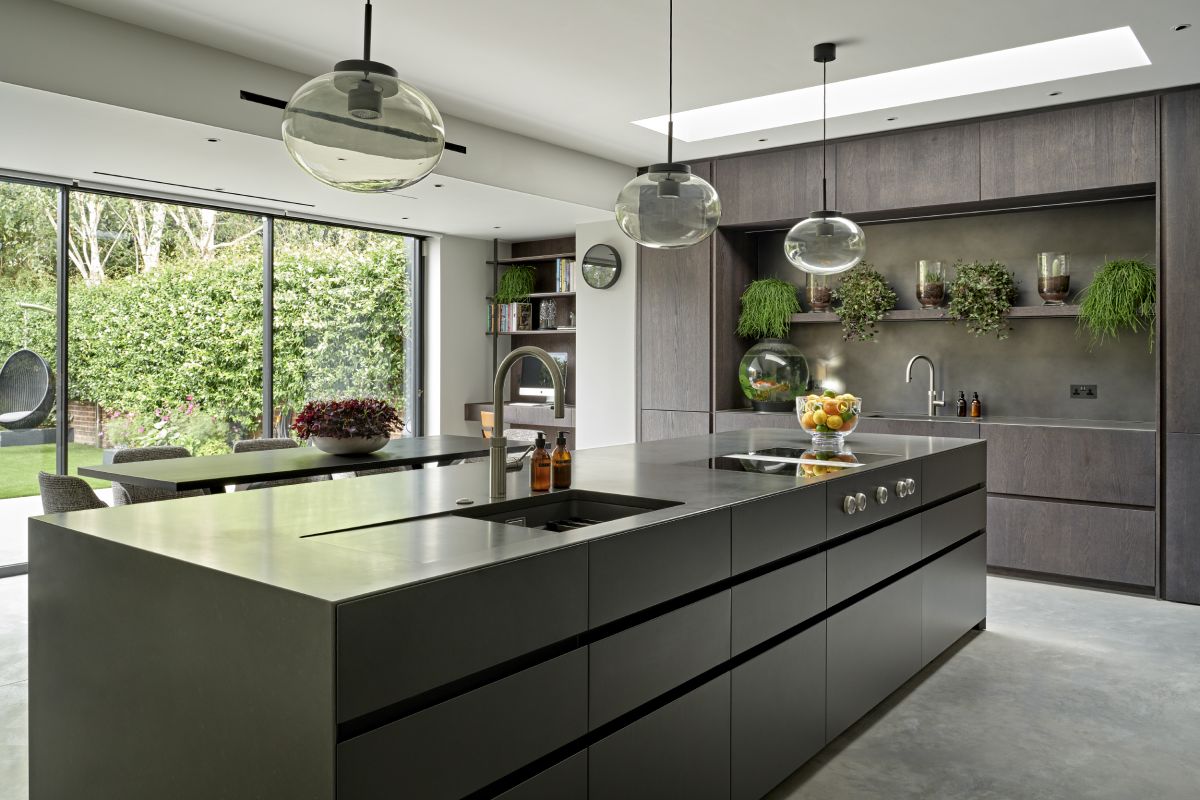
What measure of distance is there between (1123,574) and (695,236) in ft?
11.7

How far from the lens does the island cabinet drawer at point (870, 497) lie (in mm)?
2832

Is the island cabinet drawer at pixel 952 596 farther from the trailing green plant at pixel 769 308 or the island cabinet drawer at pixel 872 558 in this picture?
the trailing green plant at pixel 769 308

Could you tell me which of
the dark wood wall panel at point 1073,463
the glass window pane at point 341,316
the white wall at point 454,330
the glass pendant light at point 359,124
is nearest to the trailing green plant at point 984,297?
the dark wood wall panel at point 1073,463

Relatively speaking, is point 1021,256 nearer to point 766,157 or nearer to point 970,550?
point 766,157

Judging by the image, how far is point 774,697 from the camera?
252 cm

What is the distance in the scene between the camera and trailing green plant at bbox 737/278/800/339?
620 centimetres

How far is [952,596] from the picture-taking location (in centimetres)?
381

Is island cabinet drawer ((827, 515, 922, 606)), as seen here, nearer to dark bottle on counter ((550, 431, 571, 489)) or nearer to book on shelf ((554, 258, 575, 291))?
dark bottle on counter ((550, 431, 571, 489))

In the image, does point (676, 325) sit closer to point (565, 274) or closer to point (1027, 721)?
point (565, 274)

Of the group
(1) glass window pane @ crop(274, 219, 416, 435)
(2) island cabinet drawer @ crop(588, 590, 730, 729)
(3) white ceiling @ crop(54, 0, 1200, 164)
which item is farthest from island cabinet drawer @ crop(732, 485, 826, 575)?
(1) glass window pane @ crop(274, 219, 416, 435)

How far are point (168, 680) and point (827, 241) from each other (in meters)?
2.91

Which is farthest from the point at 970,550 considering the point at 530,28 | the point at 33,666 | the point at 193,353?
the point at 193,353

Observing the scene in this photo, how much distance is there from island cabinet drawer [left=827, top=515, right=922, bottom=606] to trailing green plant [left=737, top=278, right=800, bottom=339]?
2934mm

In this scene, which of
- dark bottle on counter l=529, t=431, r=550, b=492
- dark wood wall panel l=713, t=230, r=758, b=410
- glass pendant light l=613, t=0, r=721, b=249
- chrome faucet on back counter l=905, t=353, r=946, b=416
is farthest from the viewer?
dark wood wall panel l=713, t=230, r=758, b=410
